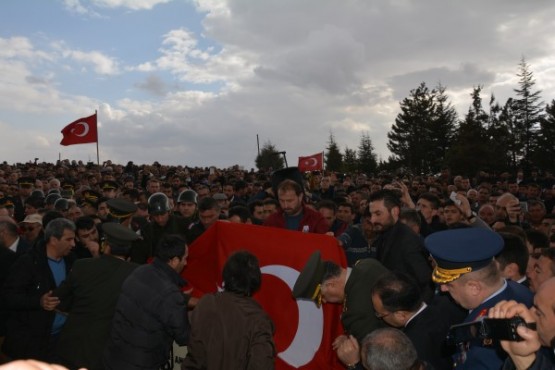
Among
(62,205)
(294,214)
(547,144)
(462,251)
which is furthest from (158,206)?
(547,144)

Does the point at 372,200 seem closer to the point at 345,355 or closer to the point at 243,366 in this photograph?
the point at 345,355

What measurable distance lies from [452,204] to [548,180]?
11.7 meters

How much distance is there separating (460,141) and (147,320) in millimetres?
42210

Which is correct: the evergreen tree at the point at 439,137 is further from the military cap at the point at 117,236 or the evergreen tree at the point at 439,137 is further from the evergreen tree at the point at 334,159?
the military cap at the point at 117,236

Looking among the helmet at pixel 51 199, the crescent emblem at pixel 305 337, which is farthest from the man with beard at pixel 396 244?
the helmet at pixel 51 199

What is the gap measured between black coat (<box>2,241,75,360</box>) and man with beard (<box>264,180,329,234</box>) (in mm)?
2495

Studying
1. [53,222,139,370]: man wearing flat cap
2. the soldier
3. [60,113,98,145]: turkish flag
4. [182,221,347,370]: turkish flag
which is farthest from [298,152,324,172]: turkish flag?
[53,222,139,370]: man wearing flat cap

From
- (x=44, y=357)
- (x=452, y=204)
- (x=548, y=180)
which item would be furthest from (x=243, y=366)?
(x=548, y=180)

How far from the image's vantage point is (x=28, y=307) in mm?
4430

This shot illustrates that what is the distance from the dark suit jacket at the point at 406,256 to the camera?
4094 millimetres

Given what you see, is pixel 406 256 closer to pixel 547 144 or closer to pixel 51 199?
pixel 51 199

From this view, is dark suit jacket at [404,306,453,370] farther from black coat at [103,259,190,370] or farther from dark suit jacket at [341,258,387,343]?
black coat at [103,259,190,370]

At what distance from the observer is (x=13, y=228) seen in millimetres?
5469

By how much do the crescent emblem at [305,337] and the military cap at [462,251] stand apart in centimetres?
190
